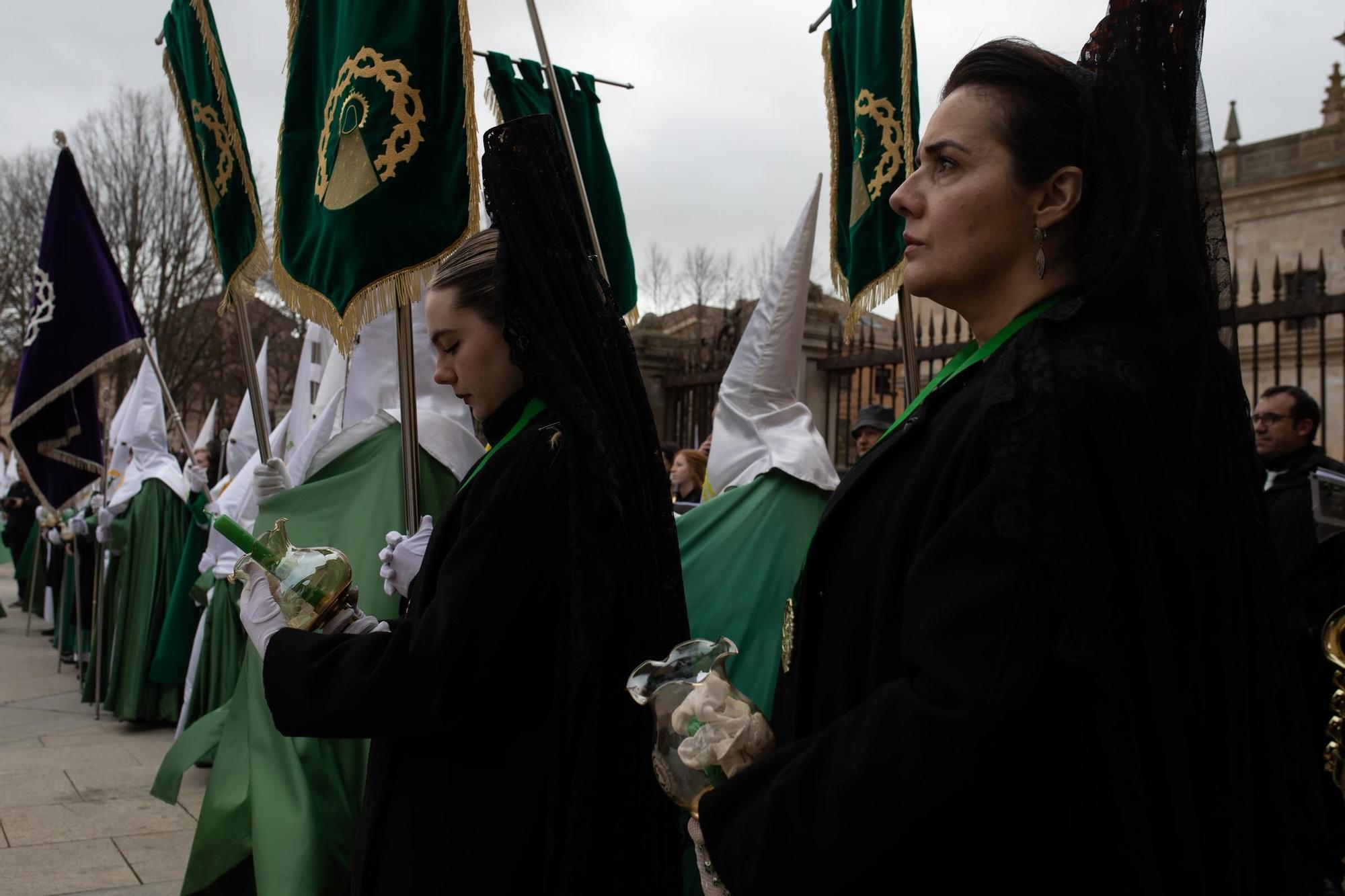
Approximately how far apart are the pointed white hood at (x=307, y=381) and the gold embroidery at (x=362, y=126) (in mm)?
2178

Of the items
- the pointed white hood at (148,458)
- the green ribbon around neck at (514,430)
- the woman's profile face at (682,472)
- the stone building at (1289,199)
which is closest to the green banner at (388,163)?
the green ribbon around neck at (514,430)

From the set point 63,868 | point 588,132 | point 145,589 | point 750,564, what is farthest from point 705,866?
point 145,589

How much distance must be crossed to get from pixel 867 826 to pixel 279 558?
4.43 ft

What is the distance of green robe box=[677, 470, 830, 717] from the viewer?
10.8ft

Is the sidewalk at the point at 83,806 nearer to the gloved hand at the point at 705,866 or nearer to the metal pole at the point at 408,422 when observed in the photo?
the metal pole at the point at 408,422

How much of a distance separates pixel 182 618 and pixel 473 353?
19.6 feet

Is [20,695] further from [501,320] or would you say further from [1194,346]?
[1194,346]

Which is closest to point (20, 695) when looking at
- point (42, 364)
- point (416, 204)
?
point (42, 364)

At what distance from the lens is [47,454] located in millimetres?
6637

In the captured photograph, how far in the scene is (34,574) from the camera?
1262 centimetres

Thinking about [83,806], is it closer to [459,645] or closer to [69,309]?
[69,309]

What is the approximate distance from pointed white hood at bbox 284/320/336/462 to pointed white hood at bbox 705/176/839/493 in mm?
2154

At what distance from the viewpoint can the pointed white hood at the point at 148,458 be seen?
7719mm

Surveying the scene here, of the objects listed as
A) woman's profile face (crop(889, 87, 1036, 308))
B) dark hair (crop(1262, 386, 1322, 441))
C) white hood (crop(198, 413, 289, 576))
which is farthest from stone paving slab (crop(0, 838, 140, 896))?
dark hair (crop(1262, 386, 1322, 441))
